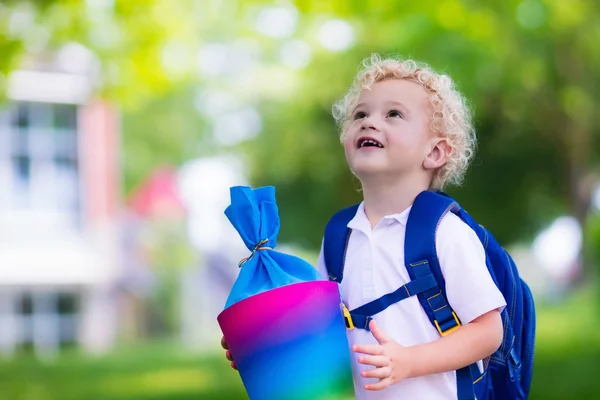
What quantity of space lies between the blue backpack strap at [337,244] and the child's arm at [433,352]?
33 cm

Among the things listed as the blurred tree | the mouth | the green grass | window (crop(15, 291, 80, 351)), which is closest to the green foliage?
the blurred tree

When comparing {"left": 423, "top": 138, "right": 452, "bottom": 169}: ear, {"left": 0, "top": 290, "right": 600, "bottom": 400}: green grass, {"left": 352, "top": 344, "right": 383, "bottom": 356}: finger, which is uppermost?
{"left": 0, "top": 290, "right": 600, "bottom": 400}: green grass

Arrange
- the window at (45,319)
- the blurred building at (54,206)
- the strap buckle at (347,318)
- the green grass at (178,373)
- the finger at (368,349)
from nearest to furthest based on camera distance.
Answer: the finger at (368,349) → the strap buckle at (347,318) → the green grass at (178,373) → the blurred building at (54,206) → the window at (45,319)

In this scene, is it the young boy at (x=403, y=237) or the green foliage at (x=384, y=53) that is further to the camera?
the green foliage at (x=384, y=53)

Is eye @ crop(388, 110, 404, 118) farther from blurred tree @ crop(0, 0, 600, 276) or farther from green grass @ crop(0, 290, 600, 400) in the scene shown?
green grass @ crop(0, 290, 600, 400)

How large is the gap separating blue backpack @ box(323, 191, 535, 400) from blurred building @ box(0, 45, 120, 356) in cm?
1972

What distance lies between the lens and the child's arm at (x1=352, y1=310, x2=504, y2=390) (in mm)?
1905

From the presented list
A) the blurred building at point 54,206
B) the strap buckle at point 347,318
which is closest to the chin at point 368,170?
the strap buckle at point 347,318

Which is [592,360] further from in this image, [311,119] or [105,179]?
[105,179]

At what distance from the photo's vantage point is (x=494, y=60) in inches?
388

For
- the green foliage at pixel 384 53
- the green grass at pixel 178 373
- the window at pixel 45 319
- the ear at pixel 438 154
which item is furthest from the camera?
the window at pixel 45 319

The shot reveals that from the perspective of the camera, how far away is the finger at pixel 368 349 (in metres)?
1.89

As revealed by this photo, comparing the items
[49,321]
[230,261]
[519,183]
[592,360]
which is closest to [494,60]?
[592,360]

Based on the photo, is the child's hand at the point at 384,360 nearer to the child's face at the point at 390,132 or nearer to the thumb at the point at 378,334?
the thumb at the point at 378,334
